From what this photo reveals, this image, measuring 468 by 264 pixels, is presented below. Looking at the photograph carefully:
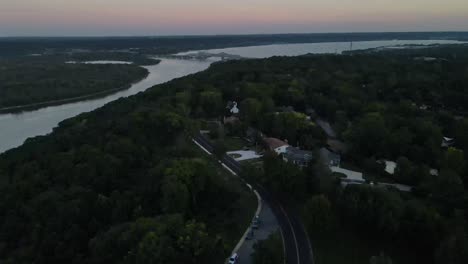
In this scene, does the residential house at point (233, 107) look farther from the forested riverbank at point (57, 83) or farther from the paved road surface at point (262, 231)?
the forested riverbank at point (57, 83)

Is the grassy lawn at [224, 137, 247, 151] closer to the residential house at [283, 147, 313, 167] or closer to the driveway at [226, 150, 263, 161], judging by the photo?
the driveway at [226, 150, 263, 161]

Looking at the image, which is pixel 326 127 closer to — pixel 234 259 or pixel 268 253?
pixel 234 259

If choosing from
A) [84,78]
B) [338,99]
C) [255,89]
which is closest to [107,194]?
[255,89]

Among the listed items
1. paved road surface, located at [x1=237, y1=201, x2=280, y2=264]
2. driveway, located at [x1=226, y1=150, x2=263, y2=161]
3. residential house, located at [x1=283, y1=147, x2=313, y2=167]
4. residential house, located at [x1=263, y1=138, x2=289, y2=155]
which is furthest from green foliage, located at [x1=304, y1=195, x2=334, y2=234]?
residential house, located at [x1=263, y1=138, x2=289, y2=155]

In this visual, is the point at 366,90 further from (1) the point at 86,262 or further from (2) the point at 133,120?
(1) the point at 86,262

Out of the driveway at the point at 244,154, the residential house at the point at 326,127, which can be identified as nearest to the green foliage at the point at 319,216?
the driveway at the point at 244,154
